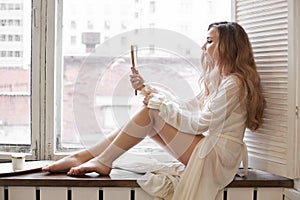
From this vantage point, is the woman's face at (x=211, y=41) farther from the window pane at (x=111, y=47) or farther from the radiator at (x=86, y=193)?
the radiator at (x=86, y=193)

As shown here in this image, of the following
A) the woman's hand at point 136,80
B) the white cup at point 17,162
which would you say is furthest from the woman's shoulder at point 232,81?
the white cup at point 17,162

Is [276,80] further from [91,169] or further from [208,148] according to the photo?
[91,169]

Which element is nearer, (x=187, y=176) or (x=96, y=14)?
(x=187, y=176)

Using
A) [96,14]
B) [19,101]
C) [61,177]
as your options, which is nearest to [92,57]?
[96,14]

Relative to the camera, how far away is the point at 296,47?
2.16 meters

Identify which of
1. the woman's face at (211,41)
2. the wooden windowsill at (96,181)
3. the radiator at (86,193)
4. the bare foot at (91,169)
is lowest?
the radiator at (86,193)

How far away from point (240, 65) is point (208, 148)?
1.33ft

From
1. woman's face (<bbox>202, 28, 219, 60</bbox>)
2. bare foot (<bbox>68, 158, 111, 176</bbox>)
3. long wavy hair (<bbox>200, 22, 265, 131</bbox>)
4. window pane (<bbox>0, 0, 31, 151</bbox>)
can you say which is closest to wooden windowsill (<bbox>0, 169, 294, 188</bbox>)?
bare foot (<bbox>68, 158, 111, 176</bbox>)

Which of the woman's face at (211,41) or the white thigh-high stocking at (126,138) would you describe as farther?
the woman's face at (211,41)

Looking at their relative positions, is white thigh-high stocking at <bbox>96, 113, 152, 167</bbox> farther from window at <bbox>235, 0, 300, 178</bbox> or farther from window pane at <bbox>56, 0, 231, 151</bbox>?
window at <bbox>235, 0, 300, 178</bbox>

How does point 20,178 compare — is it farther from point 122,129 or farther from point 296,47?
point 296,47

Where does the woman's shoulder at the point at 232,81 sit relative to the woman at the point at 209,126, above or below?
above

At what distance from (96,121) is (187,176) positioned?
0.57 metres

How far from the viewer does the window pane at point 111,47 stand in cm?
250
